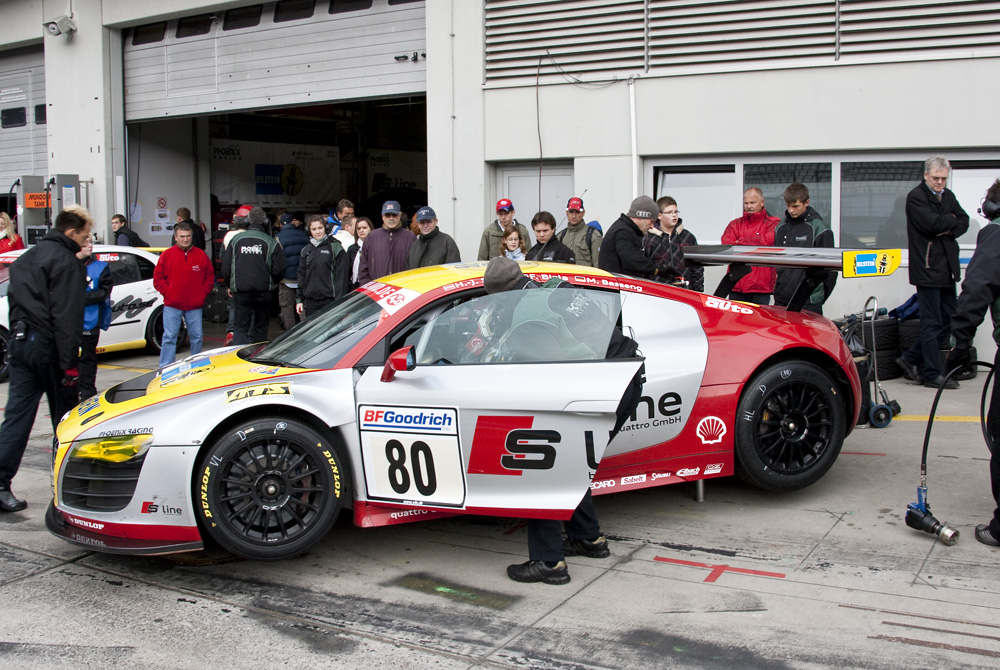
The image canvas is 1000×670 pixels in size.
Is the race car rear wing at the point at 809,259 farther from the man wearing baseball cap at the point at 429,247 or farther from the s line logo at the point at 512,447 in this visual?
the man wearing baseball cap at the point at 429,247

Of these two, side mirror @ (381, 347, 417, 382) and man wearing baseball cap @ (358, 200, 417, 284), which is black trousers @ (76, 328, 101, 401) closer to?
man wearing baseball cap @ (358, 200, 417, 284)

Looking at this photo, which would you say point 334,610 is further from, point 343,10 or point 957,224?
point 343,10

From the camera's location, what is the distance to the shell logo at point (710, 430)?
5332 millimetres

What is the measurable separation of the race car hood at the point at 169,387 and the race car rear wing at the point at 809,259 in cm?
286

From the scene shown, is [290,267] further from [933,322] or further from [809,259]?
[809,259]


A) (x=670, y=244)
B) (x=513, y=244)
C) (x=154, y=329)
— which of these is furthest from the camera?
(x=154, y=329)

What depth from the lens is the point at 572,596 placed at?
176 inches

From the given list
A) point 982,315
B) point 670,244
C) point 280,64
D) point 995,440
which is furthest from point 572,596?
point 280,64

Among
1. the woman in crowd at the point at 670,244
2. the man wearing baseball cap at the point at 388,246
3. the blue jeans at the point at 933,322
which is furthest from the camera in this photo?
the man wearing baseball cap at the point at 388,246

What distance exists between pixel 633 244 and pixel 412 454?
10.5 feet

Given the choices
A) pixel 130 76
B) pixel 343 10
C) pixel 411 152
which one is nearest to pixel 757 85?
pixel 343 10

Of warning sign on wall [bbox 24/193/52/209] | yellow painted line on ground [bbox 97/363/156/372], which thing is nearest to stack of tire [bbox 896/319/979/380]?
yellow painted line on ground [bbox 97/363/156/372]

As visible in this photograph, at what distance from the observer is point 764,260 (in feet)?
19.1

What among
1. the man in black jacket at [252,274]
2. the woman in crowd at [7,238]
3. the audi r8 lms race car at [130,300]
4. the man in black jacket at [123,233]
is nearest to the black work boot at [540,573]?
the man in black jacket at [252,274]
